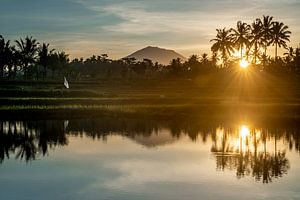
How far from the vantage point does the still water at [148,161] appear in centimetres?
1329

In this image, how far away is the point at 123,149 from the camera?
68.0ft

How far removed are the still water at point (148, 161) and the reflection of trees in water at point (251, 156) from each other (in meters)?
0.03

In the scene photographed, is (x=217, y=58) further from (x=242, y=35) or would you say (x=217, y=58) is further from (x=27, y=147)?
(x=27, y=147)

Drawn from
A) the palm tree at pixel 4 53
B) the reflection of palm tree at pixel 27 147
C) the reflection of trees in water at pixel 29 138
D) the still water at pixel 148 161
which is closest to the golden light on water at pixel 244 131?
the still water at pixel 148 161

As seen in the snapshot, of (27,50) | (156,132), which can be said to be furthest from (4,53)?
(156,132)

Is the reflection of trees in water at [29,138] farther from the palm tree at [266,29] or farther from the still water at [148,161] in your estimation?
the palm tree at [266,29]

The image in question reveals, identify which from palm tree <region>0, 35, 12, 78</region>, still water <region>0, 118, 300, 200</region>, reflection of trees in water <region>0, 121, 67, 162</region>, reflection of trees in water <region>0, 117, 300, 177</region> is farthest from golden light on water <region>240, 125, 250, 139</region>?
palm tree <region>0, 35, 12, 78</region>

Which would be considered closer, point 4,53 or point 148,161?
point 148,161

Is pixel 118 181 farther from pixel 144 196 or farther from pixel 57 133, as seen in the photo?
pixel 57 133

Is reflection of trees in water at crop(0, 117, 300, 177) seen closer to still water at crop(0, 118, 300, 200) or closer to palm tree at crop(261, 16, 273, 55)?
still water at crop(0, 118, 300, 200)

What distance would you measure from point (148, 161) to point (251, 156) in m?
4.23

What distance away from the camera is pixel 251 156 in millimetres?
18766

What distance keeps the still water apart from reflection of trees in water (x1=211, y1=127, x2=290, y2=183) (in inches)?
1.3

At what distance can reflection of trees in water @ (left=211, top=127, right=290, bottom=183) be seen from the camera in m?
15.8
